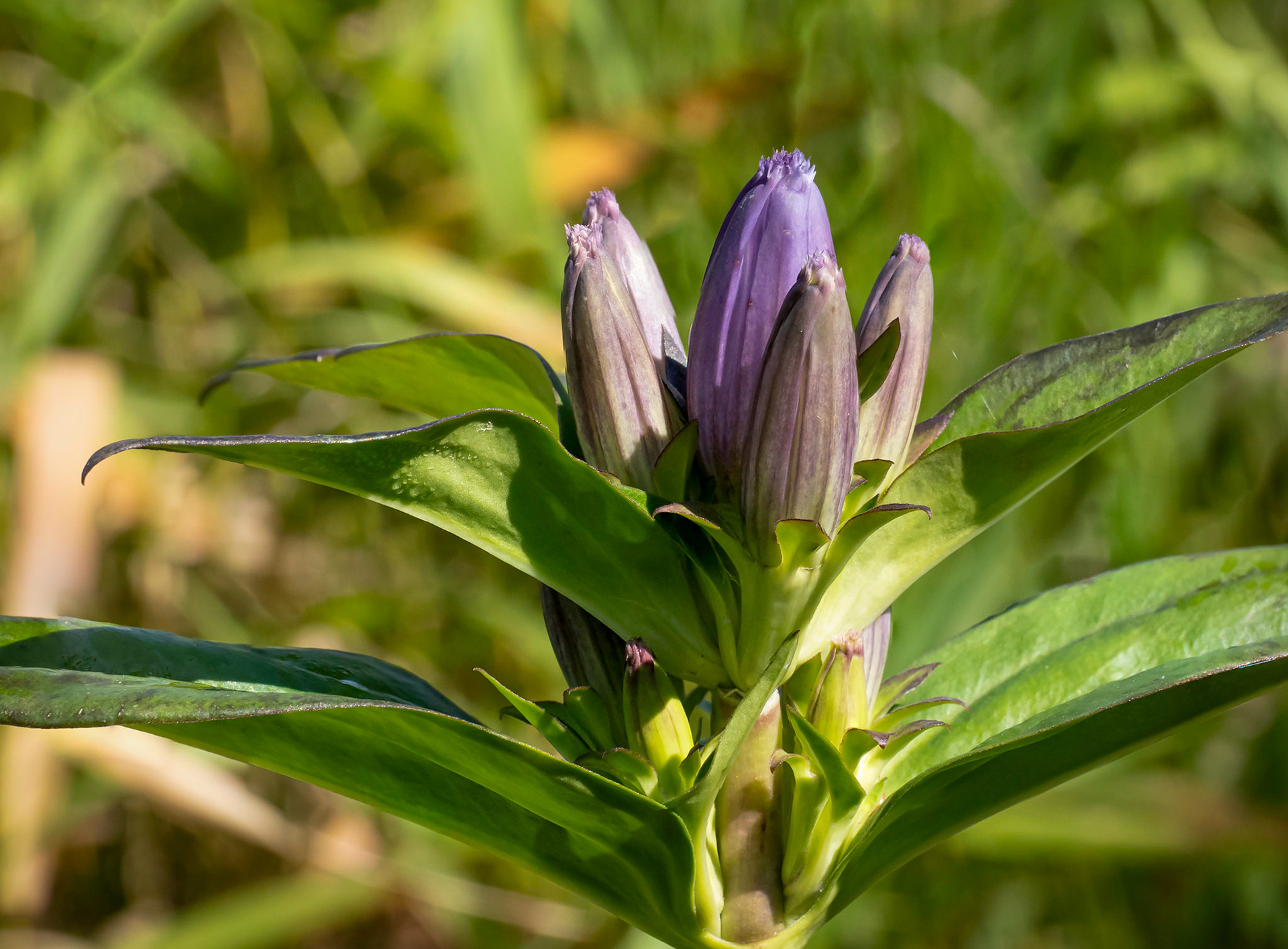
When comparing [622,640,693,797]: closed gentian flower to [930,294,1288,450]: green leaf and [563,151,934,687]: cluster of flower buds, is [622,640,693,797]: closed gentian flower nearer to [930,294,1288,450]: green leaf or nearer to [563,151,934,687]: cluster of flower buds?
[563,151,934,687]: cluster of flower buds

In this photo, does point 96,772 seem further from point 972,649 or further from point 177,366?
point 972,649

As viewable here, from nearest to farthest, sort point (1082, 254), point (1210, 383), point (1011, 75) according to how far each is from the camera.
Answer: point (1210, 383) → point (1082, 254) → point (1011, 75)

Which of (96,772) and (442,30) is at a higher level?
(442,30)

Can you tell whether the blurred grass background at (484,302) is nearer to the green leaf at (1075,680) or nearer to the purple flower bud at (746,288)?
the green leaf at (1075,680)

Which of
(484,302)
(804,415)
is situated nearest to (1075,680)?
(804,415)

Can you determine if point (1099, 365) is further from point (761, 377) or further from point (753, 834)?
point (753, 834)

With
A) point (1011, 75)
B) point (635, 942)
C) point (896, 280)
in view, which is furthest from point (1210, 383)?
point (896, 280)

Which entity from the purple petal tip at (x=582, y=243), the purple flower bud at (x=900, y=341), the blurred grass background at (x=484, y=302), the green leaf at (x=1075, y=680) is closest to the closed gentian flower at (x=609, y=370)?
the purple petal tip at (x=582, y=243)
